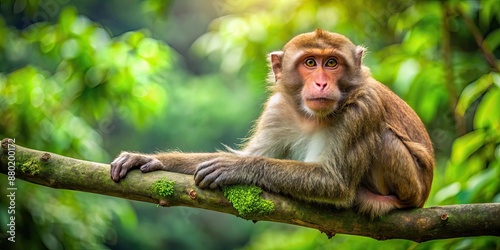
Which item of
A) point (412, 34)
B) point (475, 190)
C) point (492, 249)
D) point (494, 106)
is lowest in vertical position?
point (492, 249)

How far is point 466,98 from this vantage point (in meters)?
6.71

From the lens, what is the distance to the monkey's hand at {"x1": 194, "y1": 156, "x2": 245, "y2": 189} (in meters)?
5.40

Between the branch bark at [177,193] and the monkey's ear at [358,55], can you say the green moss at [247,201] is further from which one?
the monkey's ear at [358,55]

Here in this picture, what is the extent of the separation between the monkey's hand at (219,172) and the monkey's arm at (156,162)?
0.34 meters

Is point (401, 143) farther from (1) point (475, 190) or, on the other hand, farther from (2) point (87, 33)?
(2) point (87, 33)

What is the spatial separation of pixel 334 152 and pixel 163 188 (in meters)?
1.54

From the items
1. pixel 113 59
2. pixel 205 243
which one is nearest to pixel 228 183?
pixel 113 59

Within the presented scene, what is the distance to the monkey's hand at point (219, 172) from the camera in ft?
17.7

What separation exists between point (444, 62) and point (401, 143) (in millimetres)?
2445

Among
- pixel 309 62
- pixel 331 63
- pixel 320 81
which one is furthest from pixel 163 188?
pixel 331 63

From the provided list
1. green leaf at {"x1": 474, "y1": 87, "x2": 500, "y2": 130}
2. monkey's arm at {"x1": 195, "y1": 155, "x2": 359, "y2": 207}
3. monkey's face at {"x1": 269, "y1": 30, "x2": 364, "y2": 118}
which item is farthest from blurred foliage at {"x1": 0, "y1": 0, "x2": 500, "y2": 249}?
monkey's face at {"x1": 269, "y1": 30, "x2": 364, "y2": 118}

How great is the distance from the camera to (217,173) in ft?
18.0

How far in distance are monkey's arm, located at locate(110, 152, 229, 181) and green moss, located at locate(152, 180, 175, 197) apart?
0.31 metres

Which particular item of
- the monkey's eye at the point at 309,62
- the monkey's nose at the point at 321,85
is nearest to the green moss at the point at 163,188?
the monkey's nose at the point at 321,85
